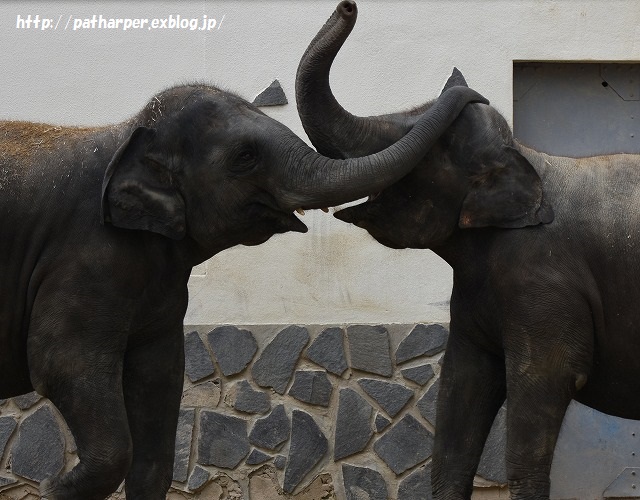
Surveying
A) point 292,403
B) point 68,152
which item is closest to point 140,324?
point 68,152

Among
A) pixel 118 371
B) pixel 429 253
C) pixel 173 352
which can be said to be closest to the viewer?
pixel 118 371

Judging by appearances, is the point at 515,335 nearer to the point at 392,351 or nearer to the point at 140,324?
the point at 140,324

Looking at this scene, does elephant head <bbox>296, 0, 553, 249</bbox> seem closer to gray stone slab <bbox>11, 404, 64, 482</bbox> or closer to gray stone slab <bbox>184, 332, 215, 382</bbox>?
gray stone slab <bbox>184, 332, 215, 382</bbox>

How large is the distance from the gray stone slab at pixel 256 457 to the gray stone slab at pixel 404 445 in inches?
26.8

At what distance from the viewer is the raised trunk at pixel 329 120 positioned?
20.7ft

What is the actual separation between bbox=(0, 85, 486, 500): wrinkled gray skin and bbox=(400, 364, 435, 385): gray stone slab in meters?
2.87

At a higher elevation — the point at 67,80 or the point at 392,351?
the point at 67,80

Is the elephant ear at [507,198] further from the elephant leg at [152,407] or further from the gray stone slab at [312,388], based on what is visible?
the gray stone slab at [312,388]

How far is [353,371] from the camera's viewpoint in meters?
9.09

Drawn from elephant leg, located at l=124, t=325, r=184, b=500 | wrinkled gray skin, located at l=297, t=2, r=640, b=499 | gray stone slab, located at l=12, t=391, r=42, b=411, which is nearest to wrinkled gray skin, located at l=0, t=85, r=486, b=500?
elephant leg, located at l=124, t=325, r=184, b=500

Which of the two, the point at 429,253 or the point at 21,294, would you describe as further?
the point at 429,253

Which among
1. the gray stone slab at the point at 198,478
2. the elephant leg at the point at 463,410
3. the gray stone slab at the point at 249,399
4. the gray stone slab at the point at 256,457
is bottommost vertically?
the gray stone slab at the point at 198,478

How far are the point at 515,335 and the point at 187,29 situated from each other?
3.68 meters

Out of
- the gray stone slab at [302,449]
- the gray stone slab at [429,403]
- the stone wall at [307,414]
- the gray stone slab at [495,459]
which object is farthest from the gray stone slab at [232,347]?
the gray stone slab at [495,459]
